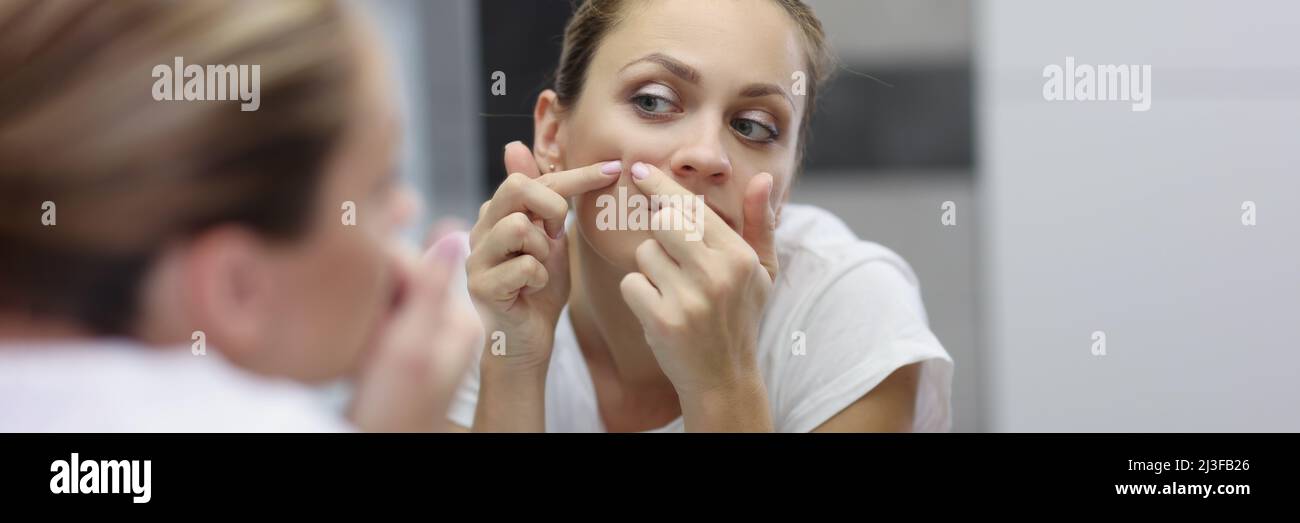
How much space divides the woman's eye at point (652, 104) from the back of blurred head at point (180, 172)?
9.4 inches

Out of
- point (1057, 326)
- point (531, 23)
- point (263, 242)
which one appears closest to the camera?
point (263, 242)

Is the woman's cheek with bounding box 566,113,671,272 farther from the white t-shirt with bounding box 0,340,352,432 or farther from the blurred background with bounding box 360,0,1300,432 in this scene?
the white t-shirt with bounding box 0,340,352,432

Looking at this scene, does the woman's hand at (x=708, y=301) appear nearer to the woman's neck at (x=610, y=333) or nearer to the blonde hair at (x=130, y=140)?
the woman's neck at (x=610, y=333)

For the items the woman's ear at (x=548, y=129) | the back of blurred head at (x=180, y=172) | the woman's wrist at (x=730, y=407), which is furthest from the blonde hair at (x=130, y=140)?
the woman's wrist at (x=730, y=407)

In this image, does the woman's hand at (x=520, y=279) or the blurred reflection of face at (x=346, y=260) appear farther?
the woman's hand at (x=520, y=279)

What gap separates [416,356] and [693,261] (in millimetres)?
239

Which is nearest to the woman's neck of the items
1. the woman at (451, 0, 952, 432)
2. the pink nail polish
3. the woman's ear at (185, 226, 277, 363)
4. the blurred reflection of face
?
the woman at (451, 0, 952, 432)

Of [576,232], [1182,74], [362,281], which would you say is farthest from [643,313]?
[1182,74]

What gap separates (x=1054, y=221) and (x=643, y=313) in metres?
0.47

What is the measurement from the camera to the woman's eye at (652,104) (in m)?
0.87
